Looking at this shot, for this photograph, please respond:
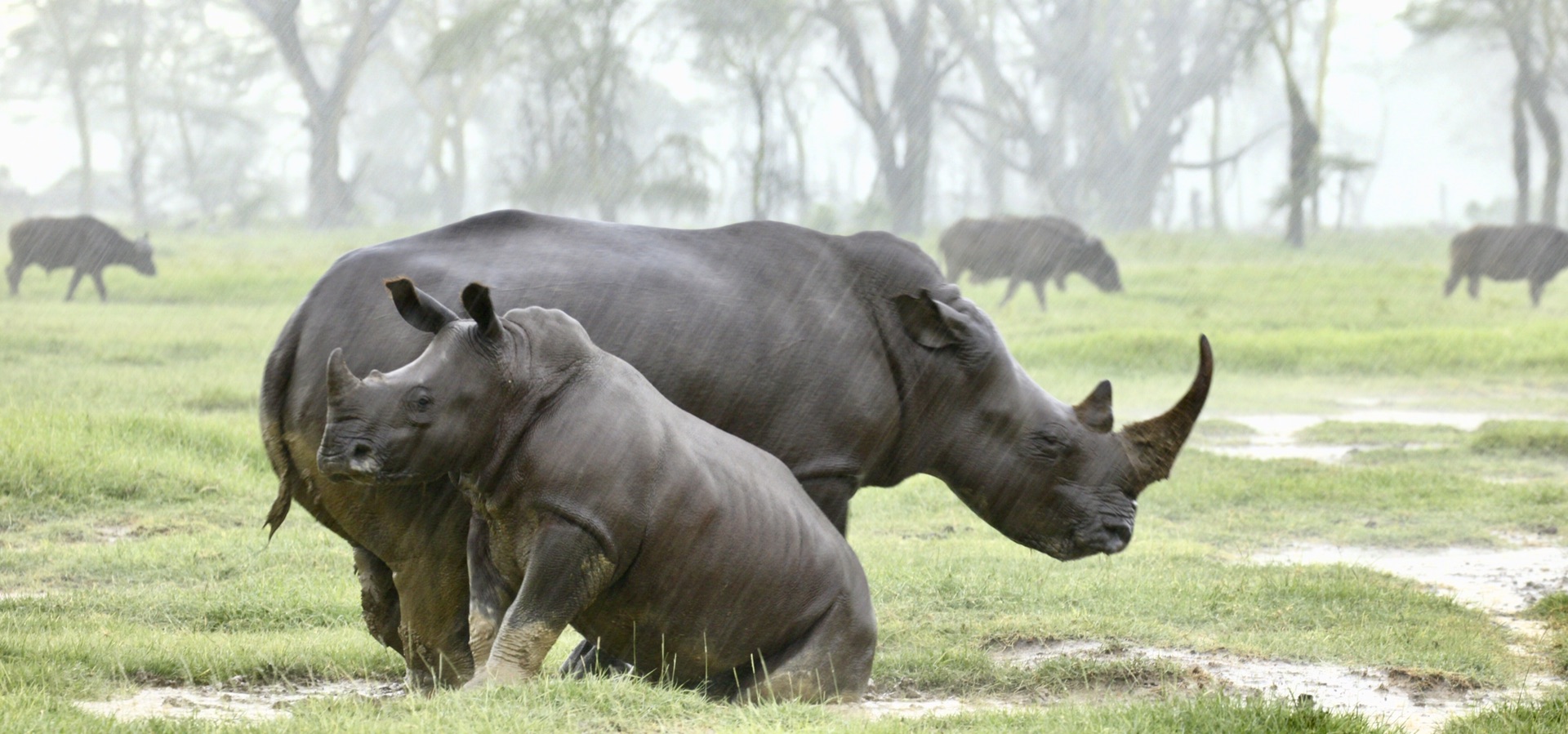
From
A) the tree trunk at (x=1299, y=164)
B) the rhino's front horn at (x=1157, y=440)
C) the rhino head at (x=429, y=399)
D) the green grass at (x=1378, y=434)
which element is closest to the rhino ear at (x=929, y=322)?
the rhino's front horn at (x=1157, y=440)

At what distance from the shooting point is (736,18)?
3052cm

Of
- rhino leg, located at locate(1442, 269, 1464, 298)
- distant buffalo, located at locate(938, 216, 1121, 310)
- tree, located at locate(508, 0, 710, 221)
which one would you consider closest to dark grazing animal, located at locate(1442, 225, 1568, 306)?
rhino leg, located at locate(1442, 269, 1464, 298)

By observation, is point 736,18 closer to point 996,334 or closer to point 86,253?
point 86,253

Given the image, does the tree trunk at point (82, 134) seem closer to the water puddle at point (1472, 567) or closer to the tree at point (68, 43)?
the tree at point (68, 43)

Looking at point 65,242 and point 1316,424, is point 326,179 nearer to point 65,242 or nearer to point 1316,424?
point 65,242

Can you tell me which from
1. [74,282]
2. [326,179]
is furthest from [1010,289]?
[326,179]

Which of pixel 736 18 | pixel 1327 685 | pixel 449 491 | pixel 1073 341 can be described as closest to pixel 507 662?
pixel 449 491

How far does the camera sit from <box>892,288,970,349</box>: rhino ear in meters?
5.58

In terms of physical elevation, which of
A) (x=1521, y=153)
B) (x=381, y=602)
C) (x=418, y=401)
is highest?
(x=1521, y=153)

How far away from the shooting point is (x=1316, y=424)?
13.8 metres

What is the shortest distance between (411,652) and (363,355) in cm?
97

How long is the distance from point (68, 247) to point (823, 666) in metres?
21.1

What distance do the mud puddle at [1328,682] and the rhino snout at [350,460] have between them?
110 inches

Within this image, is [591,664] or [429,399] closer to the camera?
[429,399]
